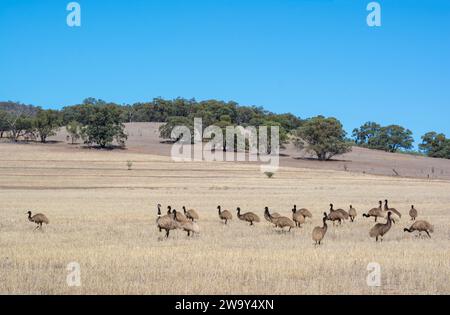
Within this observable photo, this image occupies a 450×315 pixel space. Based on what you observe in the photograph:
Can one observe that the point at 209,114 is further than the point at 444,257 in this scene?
Yes

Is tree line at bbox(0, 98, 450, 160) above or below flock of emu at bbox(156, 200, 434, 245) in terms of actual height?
above

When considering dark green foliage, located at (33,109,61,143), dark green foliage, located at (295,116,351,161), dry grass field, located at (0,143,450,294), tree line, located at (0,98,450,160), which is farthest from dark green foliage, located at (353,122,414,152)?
dry grass field, located at (0,143,450,294)

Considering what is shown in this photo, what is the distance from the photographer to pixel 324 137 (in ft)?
380

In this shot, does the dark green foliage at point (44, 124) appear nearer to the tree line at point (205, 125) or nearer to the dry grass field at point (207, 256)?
the tree line at point (205, 125)

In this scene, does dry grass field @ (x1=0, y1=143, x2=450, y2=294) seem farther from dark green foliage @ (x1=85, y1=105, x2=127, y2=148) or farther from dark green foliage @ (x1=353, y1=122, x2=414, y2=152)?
dark green foliage @ (x1=353, y1=122, x2=414, y2=152)

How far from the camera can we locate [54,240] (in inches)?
741

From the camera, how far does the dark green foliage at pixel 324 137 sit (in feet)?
376

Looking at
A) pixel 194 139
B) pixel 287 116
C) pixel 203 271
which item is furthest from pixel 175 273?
pixel 287 116

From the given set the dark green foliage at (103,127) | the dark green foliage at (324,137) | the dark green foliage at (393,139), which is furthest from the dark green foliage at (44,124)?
the dark green foliage at (393,139)

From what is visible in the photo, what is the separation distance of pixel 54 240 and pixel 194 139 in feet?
383

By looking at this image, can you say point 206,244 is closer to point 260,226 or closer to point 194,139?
point 260,226

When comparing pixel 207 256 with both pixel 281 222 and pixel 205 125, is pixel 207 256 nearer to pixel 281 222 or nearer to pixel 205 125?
pixel 281 222

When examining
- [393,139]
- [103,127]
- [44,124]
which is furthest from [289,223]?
[393,139]

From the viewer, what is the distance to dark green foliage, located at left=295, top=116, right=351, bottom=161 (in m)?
115
